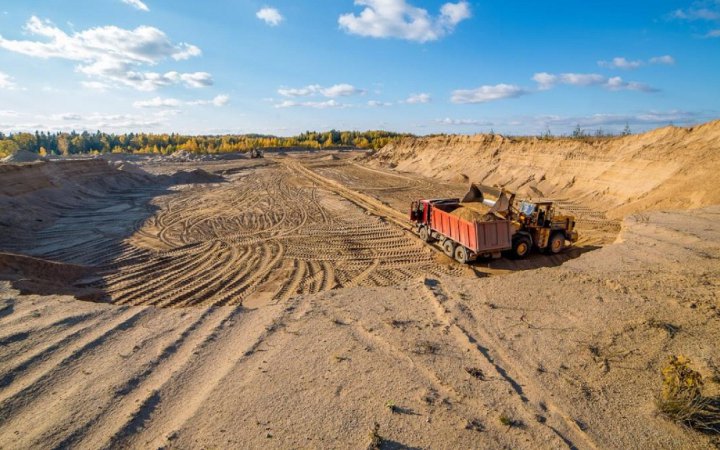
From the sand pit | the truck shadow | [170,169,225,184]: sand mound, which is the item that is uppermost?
the sand pit

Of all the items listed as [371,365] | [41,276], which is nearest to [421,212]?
[371,365]

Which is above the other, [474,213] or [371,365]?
[474,213]

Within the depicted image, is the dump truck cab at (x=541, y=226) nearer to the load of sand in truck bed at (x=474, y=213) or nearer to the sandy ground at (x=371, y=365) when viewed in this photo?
the load of sand in truck bed at (x=474, y=213)

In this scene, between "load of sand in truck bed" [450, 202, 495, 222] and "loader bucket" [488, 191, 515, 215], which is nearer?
"load of sand in truck bed" [450, 202, 495, 222]

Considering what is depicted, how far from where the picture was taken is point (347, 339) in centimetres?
584

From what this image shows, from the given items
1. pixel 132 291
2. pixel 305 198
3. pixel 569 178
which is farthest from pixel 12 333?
pixel 569 178

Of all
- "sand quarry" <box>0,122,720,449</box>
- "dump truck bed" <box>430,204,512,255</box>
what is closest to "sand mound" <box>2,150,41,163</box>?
"sand quarry" <box>0,122,720,449</box>

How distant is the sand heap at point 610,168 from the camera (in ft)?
49.8

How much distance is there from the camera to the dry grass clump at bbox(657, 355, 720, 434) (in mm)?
3992

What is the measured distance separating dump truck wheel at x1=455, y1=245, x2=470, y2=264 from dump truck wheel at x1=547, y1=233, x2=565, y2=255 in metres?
2.99

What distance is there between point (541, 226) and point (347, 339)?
825 cm

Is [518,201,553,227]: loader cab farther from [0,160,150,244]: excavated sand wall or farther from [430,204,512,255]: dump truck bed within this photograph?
[0,160,150,244]: excavated sand wall

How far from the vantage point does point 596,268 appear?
821cm

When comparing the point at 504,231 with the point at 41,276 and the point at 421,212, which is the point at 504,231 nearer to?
the point at 421,212
